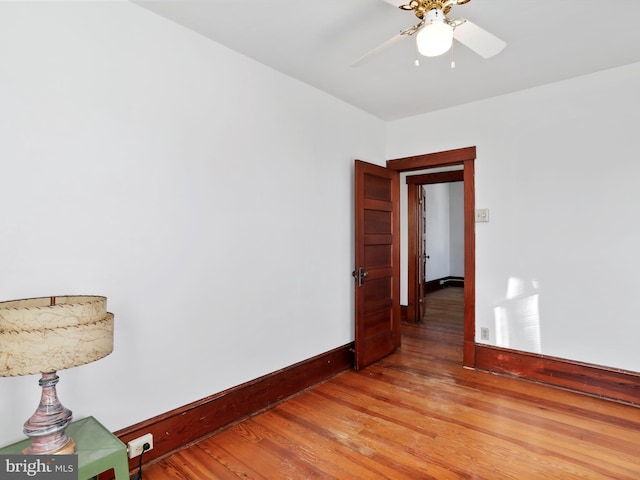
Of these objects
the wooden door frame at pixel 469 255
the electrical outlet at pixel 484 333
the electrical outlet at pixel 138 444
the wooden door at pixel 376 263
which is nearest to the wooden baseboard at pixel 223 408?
the electrical outlet at pixel 138 444

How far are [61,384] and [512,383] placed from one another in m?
3.31

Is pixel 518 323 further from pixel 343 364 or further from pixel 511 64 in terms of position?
pixel 511 64

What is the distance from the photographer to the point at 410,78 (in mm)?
2961

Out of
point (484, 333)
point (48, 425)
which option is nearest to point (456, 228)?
point (484, 333)

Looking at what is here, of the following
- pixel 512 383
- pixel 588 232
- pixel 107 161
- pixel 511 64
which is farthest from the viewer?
pixel 512 383

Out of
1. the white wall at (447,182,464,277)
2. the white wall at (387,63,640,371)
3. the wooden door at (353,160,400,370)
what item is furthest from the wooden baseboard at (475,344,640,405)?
the white wall at (447,182,464,277)

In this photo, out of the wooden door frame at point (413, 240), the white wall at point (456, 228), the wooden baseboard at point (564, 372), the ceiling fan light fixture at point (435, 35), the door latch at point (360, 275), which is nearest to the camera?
the ceiling fan light fixture at point (435, 35)

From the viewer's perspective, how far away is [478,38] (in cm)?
187

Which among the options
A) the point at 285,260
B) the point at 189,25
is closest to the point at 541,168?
the point at 285,260

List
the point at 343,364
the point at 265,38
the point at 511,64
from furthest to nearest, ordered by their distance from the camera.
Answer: the point at 343,364, the point at 511,64, the point at 265,38

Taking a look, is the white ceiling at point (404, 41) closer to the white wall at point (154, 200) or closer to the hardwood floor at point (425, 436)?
the white wall at point (154, 200)

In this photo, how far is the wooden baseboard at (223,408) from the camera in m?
2.06

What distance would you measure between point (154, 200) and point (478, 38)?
198 cm

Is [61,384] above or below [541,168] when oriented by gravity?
below
